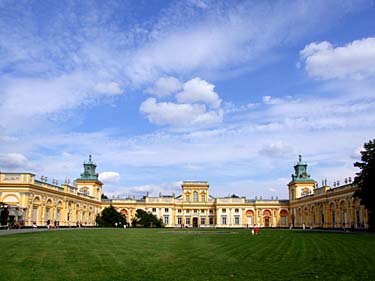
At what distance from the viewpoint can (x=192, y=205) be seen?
3912 inches

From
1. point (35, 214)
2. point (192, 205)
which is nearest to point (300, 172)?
point (192, 205)

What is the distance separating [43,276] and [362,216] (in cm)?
5018

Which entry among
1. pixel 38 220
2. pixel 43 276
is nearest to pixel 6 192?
pixel 38 220

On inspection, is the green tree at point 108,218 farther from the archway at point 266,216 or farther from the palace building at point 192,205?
the archway at point 266,216

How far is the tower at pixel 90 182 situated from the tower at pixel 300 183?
1705 inches

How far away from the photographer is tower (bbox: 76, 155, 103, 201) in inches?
3529

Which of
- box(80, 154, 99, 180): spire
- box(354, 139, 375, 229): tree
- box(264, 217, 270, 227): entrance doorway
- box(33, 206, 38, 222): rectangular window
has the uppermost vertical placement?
box(80, 154, 99, 180): spire

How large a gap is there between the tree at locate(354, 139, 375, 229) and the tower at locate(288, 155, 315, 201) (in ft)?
159

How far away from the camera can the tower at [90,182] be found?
89625 millimetres

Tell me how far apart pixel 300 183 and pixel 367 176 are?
51.6 meters

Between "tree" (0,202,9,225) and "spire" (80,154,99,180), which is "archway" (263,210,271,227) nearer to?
"spire" (80,154,99,180)

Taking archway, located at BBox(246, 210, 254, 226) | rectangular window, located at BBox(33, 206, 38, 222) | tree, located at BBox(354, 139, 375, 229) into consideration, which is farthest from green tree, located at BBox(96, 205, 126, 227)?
tree, located at BBox(354, 139, 375, 229)

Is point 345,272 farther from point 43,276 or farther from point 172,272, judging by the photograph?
point 43,276

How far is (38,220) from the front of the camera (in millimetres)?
54781
